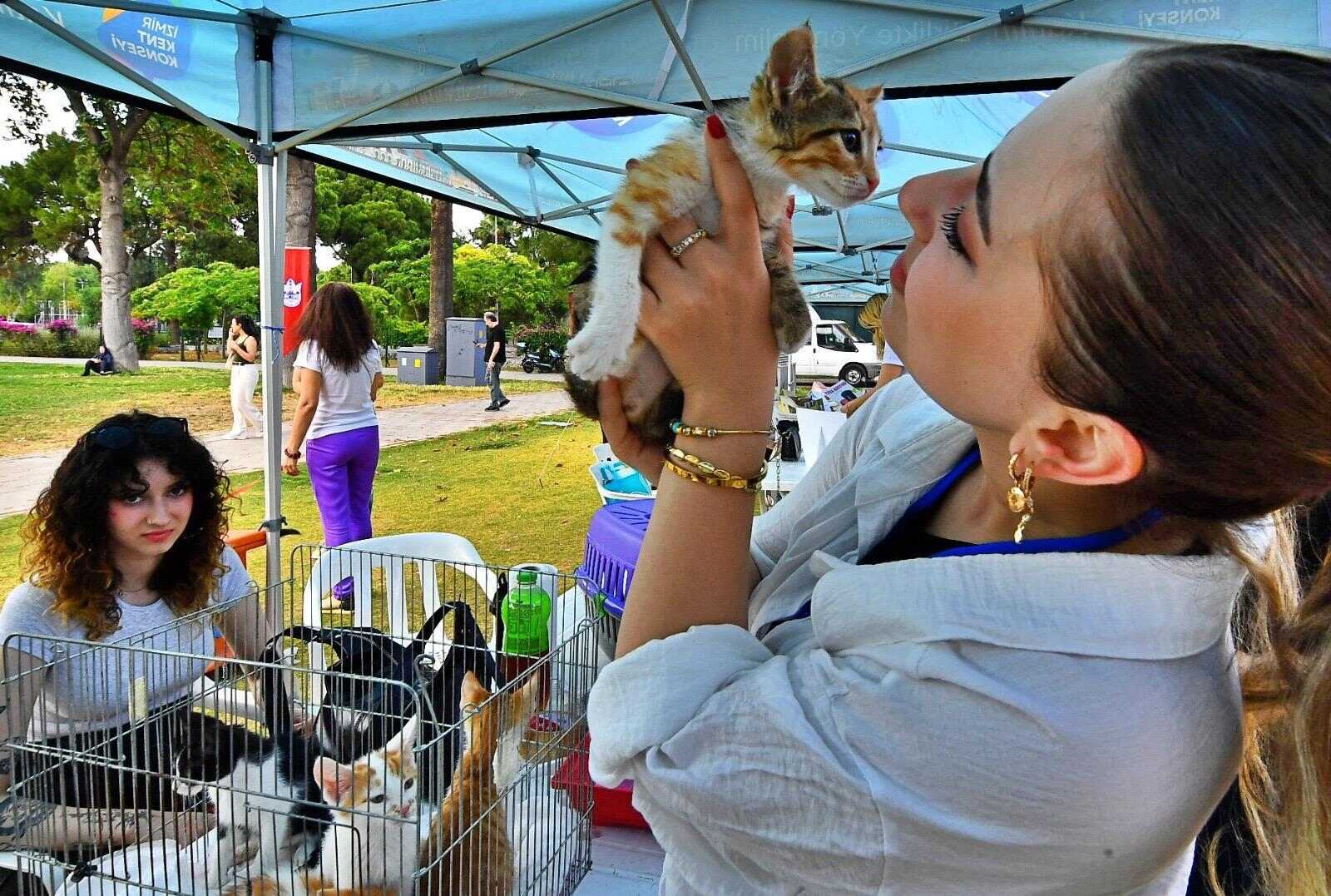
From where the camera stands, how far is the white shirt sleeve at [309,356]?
4.81m

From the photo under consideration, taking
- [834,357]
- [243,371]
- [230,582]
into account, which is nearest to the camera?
[230,582]

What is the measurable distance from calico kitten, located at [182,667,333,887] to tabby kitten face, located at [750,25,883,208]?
128cm

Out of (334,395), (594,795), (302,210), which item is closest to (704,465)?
(594,795)

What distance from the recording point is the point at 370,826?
1187 millimetres

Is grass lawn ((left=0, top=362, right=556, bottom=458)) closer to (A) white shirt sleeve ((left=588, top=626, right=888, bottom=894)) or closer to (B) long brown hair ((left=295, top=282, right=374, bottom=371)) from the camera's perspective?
(B) long brown hair ((left=295, top=282, right=374, bottom=371))

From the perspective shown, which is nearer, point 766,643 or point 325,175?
point 766,643

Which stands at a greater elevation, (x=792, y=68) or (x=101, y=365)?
(x=792, y=68)

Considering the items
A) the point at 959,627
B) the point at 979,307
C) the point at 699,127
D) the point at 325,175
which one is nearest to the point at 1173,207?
the point at 979,307

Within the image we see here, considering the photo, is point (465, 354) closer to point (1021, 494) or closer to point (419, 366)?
point (419, 366)

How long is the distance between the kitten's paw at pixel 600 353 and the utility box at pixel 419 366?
15994mm

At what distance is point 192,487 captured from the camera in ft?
7.70

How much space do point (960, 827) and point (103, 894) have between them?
1369 millimetres

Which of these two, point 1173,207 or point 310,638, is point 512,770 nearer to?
point 310,638

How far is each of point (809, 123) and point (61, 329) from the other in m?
20.1
